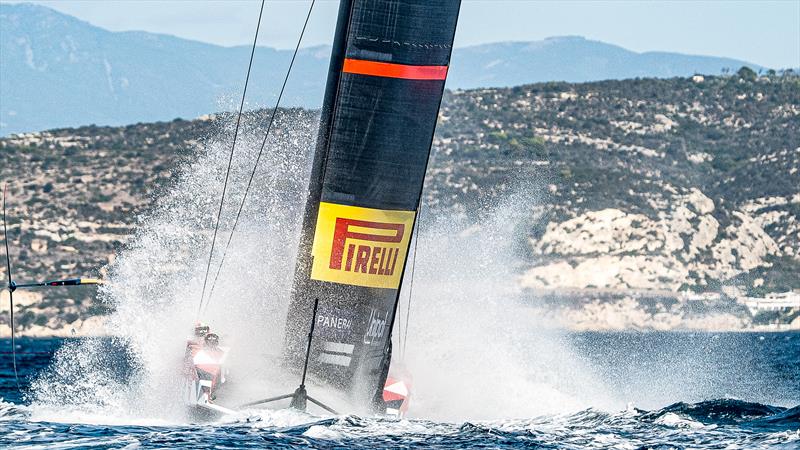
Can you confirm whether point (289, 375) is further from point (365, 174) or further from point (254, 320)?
point (365, 174)

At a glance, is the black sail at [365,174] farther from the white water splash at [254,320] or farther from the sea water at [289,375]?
the white water splash at [254,320]

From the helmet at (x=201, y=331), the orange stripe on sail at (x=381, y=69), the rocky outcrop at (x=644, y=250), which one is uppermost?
the rocky outcrop at (x=644, y=250)

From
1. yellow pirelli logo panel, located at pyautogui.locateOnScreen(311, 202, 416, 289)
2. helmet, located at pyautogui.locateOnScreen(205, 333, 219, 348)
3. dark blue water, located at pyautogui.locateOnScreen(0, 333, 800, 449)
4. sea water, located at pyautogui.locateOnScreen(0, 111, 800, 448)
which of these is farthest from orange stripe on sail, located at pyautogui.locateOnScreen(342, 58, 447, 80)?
dark blue water, located at pyautogui.locateOnScreen(0, 333, 800, 449)

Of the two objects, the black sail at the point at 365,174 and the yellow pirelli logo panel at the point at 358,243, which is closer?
the black sail at the point at 365,174

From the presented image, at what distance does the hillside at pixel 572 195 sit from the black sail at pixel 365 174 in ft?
147

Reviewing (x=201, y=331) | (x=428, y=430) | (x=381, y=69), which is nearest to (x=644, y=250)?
(x=201, y=331)

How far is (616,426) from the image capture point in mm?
18062

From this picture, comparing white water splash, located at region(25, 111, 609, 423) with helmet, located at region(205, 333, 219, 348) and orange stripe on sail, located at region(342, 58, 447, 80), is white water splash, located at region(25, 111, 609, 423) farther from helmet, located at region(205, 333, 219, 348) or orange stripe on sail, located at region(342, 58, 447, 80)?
orange stripe on sail, located at region(342, 58, 447, 80)

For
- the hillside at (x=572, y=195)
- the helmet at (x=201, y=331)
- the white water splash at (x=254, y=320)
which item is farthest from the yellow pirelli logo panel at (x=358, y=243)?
the hillside at (x=572, y=195)

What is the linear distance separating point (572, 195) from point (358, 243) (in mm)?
66441

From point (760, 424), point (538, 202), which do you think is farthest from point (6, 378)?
point (538, 202)

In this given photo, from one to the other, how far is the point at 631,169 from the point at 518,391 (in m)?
74.6

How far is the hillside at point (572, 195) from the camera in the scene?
7644 centimetres

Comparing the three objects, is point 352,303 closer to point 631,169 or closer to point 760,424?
point 760,424
